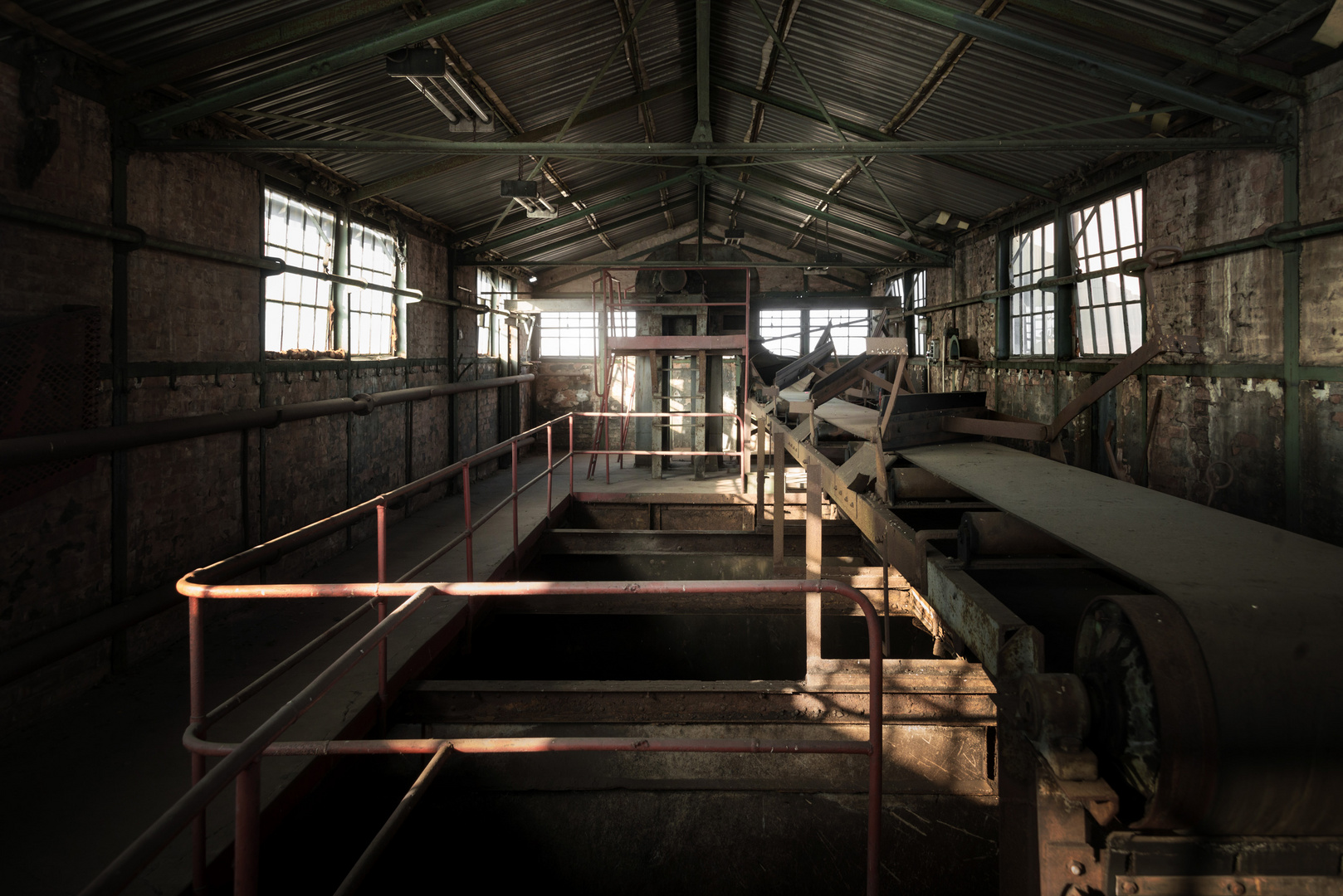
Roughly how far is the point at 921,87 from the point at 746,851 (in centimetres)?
727

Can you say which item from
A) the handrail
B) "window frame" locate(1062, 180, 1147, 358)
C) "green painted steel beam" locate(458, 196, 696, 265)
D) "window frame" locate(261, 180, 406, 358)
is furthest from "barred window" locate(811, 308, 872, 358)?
the handrail

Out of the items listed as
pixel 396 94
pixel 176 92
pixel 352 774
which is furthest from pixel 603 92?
pixel 352 774

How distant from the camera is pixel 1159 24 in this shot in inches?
211

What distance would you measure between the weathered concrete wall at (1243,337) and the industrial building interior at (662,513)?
4 centimetres

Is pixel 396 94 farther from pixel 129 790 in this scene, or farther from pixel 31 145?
pixel 129 790

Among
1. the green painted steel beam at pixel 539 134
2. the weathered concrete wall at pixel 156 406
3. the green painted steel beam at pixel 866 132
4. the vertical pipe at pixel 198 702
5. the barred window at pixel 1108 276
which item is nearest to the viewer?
the vertical pipe at pixel 198 702

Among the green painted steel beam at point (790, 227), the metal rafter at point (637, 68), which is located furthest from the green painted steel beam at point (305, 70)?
the green painted steel beam at point (790, 227)

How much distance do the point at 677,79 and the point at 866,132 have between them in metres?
2.44

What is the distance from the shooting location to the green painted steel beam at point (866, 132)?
8.88 m

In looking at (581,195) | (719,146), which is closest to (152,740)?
(719,146)

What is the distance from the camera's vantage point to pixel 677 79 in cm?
928

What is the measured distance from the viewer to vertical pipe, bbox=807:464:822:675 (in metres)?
4.09

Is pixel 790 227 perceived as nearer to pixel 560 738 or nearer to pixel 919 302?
pixel 919 302

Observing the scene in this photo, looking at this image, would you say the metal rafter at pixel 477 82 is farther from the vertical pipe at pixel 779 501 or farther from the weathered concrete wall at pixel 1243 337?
the weathered concrete wall at pixel 1243 337
